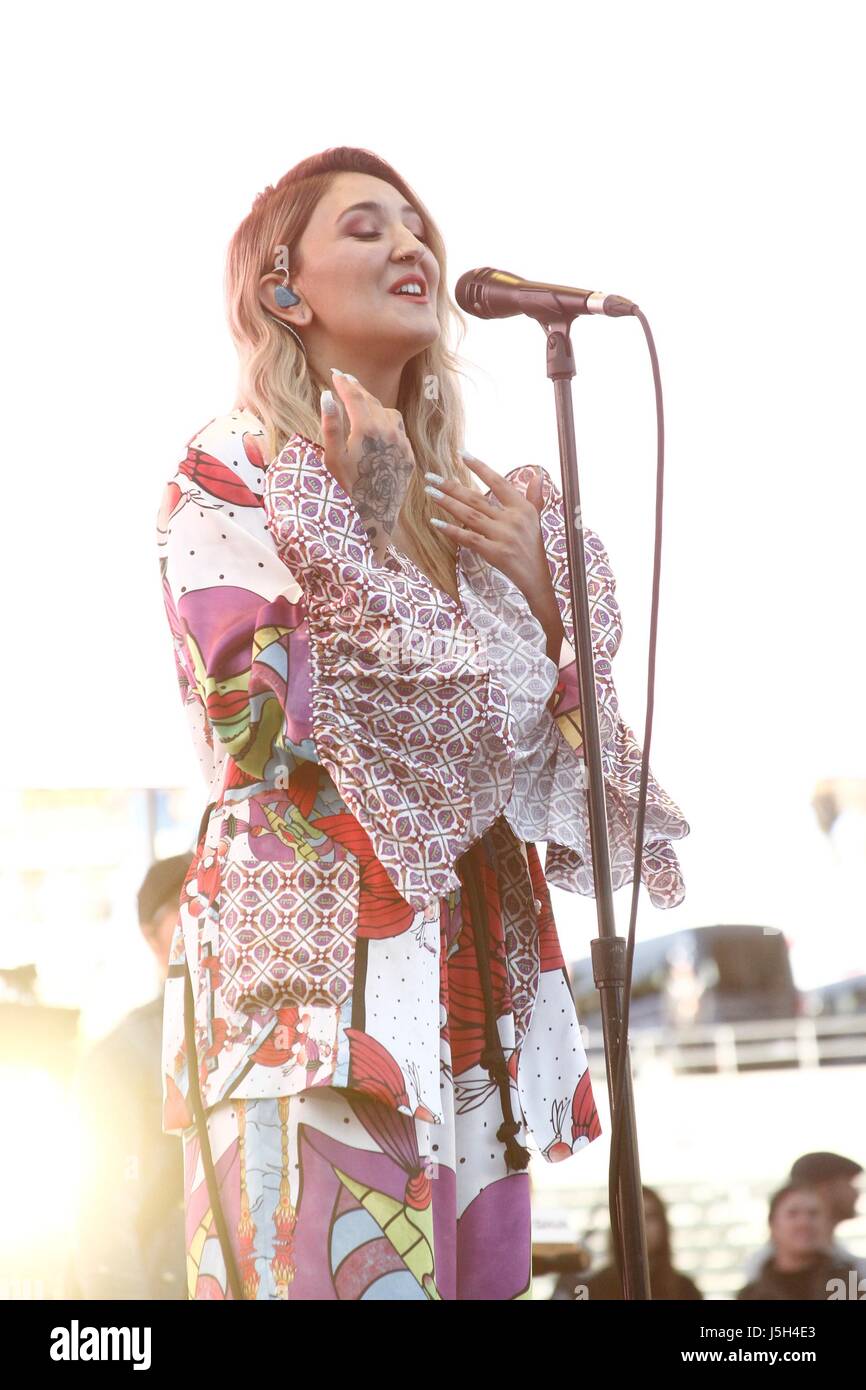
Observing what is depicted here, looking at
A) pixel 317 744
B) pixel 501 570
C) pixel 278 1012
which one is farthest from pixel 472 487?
pixel 278 1012

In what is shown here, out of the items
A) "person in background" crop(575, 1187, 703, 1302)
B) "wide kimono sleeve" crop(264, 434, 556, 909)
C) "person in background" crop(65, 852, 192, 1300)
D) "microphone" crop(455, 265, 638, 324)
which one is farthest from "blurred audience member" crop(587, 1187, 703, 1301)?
"microphone" crop(455, 265, 638, 324)

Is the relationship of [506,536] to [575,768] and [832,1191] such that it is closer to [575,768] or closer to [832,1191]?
[575,768]

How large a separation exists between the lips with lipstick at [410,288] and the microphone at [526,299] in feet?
0.19

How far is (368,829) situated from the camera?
142 cm

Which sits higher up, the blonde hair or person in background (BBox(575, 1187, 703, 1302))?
the blonde hair

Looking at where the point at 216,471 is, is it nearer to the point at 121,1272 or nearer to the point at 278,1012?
the point at 278,1012

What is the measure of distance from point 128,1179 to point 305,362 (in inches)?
88.7

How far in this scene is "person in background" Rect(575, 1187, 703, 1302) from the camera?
399 cm

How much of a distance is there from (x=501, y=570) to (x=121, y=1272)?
2304 mm

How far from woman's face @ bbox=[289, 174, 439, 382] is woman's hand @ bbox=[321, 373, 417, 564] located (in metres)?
0.20

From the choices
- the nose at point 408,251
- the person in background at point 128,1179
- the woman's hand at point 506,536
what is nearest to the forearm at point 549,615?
the woman's hand at point 506,536

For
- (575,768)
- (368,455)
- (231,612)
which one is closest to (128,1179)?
(575,768)

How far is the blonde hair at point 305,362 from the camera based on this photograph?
1677 mm

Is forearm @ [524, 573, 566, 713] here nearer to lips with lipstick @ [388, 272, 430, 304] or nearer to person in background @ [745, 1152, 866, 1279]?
lips with lipstick @ [388, 272, 430, 304]
